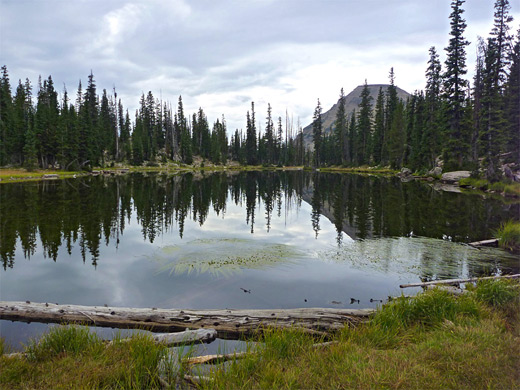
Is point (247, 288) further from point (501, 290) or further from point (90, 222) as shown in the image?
point (90, 222)

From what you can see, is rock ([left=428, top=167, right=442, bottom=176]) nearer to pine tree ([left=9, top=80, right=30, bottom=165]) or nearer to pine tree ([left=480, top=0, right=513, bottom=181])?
pine tree ([left=480, top=0, right=513, bottom=181])

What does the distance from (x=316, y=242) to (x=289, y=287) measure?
6.58 m

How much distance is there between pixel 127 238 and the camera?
54.5 ft

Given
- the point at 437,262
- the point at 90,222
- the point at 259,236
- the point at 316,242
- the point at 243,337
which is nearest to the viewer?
the point at 243,337

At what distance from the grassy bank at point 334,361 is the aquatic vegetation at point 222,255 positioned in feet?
21.4

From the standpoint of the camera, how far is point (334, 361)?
184 inches

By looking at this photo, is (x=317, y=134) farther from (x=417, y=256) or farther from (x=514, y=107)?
(x=417, y=256)

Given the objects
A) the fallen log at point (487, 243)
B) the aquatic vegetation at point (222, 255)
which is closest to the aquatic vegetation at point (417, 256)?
the fallen log at point (487, 243)

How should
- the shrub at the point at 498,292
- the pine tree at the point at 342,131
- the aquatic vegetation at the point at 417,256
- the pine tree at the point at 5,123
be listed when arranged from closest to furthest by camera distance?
1. the shrub at the point at 498,292
2. the aquatic vegetation at the point at 417,256
3. the pine tree at the point at 5,123
4. the pine tree at the point at 342,131

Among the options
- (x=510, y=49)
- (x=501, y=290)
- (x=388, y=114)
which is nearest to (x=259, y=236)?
(x=501, y=290)

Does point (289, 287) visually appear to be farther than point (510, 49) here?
No

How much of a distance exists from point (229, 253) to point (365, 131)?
3452 inches

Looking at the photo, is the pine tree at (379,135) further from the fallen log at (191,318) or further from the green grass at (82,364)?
the green grass at (82,364)

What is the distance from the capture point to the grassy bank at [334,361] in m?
4.13
